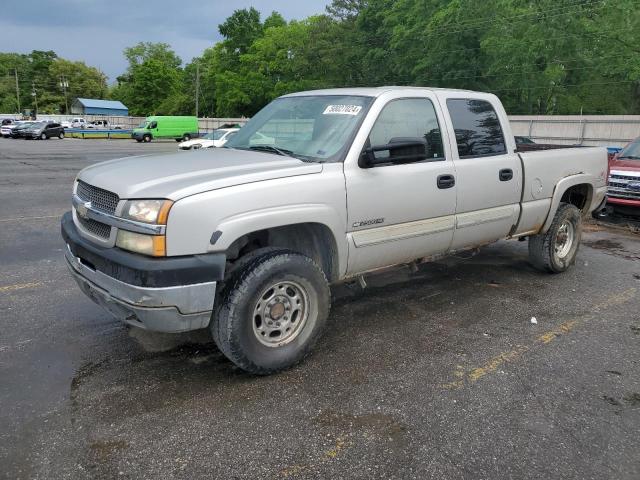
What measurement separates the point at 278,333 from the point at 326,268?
63cm

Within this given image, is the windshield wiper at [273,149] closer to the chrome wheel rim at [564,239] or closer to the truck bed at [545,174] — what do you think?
the truck bed at [545,174]

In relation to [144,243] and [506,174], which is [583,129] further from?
[144,243]

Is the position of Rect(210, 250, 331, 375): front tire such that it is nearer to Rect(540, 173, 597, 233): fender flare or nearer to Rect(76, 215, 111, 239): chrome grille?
Rect(76, 215, 111, 239): chrome grille

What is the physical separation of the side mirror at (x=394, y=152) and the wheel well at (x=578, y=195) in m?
3.08

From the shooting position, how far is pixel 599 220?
33.3ft

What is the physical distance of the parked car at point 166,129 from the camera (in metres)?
45.9

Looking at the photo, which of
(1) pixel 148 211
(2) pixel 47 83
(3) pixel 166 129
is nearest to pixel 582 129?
(1) pixel 148 211

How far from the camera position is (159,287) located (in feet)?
10.0

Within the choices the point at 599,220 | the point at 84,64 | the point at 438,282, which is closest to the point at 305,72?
the point at 599,220

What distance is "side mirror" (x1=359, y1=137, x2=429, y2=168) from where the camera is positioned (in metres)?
3.81

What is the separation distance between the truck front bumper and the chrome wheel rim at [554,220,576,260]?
453 cm

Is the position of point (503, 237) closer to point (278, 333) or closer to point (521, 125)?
point (278, 333)

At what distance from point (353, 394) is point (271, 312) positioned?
2.51 ft

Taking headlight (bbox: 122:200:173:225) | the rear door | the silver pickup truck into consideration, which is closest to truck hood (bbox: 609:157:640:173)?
the silver pickup truck
